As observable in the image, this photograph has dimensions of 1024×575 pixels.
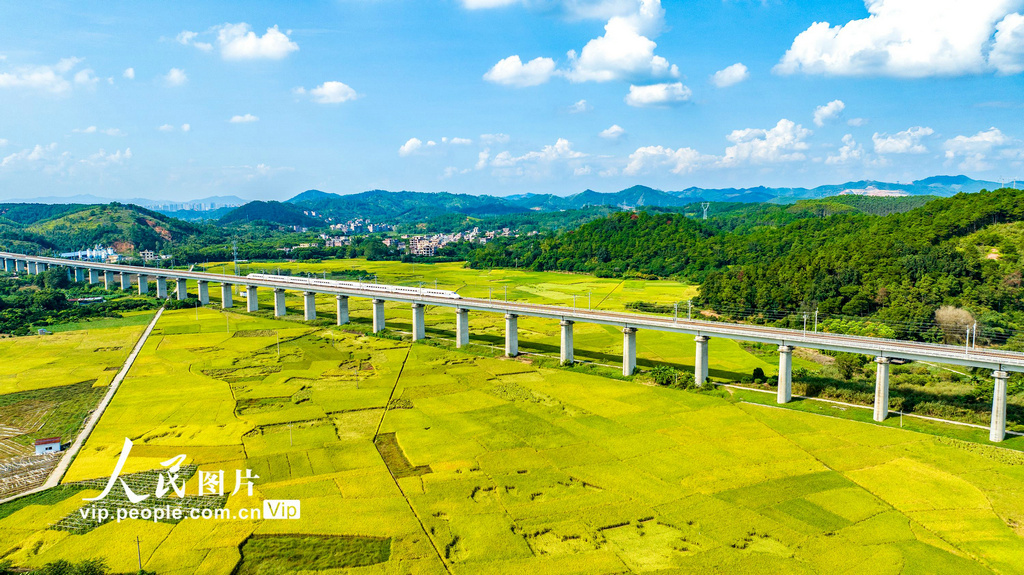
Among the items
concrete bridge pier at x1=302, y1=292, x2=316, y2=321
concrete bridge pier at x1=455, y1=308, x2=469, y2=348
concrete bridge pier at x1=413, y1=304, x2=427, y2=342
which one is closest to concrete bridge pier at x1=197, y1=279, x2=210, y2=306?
concrete bridge pier at x1=302, y1=292, x2=316, y2=321

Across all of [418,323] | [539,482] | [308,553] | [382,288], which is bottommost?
[308,553]

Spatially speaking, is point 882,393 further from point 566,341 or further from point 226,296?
point 226,296

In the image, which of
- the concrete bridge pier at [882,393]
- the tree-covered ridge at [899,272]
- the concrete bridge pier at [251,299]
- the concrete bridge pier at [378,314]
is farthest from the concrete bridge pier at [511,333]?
the concrete bridge pier at [251,299]

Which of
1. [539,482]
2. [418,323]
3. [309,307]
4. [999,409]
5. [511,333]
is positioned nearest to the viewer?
[539,482]

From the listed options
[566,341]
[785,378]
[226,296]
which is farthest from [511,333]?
[226,296]

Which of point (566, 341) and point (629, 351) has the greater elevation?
point (566, 341)

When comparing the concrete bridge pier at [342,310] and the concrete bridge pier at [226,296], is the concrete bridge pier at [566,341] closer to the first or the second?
the concrete bridge pier at [342,310]

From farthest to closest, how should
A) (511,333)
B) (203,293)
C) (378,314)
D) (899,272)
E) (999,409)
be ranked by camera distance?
(203,293) < (378,314) < (899,272) < (511,333) < (999,409)

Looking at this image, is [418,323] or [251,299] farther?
[251,299]

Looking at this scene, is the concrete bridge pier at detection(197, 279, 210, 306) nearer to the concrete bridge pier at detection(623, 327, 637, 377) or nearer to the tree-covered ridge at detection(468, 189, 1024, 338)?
the concrete bridge pier at detection(623, 327, 637, 377)
